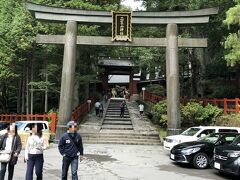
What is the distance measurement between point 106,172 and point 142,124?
16.7m

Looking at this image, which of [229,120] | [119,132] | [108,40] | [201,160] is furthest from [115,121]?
[201,160]

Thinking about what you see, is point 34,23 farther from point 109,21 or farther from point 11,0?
point 109,21

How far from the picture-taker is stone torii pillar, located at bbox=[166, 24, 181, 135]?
23.5m

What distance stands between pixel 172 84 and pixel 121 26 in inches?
194

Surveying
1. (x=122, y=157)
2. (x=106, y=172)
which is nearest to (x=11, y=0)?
(x=122, y=157)

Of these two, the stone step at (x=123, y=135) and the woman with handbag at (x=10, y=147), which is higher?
the woman with handbag at (x=10, y=147)

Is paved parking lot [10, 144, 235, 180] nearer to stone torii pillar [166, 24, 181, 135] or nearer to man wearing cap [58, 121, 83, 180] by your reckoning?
man wearing cap [58, 121, 83, 180]

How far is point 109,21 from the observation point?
24.5m

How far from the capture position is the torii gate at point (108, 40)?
77.8 feet

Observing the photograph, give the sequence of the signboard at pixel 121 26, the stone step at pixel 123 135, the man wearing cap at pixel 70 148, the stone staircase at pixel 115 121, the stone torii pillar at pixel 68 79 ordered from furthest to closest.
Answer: the stone staircase at pixel 115 121 → the stone step at pixel 123 135 → the signboard at pixel 121 26 → the stone torii pillar at pixel 68 79 → the man wearing cap at pixel 70 148

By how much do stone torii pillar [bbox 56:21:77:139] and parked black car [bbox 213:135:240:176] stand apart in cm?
1263

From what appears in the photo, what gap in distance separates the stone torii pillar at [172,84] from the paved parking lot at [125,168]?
164 inches

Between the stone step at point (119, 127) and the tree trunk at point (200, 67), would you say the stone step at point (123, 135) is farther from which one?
the tree trunk at point (200, 67)

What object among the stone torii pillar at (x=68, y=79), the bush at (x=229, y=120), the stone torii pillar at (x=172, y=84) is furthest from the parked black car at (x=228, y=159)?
the stone torii pillar at (x=68, y=79)
